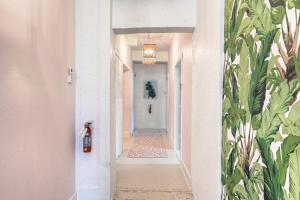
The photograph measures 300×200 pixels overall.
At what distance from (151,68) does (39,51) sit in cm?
795

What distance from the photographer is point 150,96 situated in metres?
9.94

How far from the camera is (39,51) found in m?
2.10

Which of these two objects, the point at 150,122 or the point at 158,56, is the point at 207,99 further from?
the point at 150,122

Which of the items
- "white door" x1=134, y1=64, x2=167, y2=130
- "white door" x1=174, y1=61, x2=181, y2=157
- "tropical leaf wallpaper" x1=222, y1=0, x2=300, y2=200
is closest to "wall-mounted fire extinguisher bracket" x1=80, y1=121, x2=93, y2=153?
"tropical leaf wallpaper" x1=222, y1=0, x2=300, y2=200

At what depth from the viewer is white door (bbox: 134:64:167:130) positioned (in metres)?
9.94

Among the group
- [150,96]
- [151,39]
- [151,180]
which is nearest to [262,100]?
[151,180]

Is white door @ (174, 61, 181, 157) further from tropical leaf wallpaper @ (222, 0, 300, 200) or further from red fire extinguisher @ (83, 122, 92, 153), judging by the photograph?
tropical leaf wallpaper @ (222, 0, 300, 200)

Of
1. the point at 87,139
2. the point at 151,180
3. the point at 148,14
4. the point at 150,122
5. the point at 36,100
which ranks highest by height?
the point at 148,14

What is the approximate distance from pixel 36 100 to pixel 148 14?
1.75 m

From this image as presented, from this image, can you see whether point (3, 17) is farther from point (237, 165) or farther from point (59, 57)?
point (237, 165)

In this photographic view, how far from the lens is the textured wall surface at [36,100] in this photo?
165 centimetres

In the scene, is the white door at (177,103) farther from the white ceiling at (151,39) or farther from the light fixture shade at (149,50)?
the white ceiling at (151,39)

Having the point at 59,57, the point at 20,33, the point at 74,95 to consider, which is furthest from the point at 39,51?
the point at 74,95

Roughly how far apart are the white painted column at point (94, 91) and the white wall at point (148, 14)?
0.62ft
